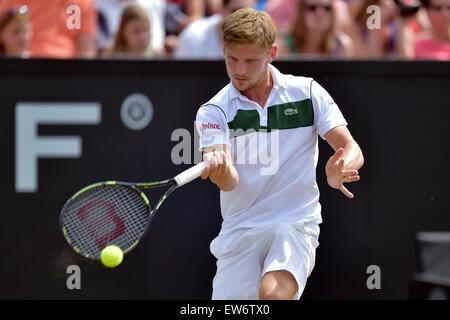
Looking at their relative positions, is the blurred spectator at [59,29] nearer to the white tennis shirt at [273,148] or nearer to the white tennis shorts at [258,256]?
the white tennis shirt at [273,148]

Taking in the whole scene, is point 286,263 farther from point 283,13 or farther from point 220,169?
point 283,13

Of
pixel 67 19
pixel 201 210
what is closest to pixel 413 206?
pixel 201 210

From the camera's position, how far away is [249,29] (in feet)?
18.5

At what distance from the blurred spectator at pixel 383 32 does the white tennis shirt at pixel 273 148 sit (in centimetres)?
302

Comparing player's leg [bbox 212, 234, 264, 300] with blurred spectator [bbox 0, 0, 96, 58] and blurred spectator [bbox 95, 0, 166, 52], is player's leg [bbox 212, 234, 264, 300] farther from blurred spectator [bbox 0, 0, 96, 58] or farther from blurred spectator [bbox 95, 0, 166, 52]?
blurred spectator [bbox 95, 0, 166, 52]

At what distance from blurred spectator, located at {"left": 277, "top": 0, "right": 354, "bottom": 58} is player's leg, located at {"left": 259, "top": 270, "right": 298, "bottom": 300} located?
132 inches

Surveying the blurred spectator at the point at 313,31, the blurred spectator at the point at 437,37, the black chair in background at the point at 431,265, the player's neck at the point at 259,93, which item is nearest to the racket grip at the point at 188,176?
the player's neck at the point at 259,93

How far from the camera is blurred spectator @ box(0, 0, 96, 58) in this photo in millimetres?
8578

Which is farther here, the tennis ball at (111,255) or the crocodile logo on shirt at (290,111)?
the crocodile logo on shirt at (290,111)

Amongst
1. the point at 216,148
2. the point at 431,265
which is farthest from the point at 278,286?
the point at 431,265

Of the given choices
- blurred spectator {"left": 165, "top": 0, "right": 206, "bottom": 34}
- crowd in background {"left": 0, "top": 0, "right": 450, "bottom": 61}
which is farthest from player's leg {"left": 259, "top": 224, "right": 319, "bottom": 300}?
blurred spectator {"left": 165, "top": 0, "right": 206, "bottom": 34}

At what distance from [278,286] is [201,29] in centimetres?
373

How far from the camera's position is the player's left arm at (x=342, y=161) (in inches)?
217

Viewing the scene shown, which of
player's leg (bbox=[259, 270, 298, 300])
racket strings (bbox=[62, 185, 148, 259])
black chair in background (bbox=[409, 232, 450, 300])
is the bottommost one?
black chair in background (bbox=[409, 232, 450, 300])
